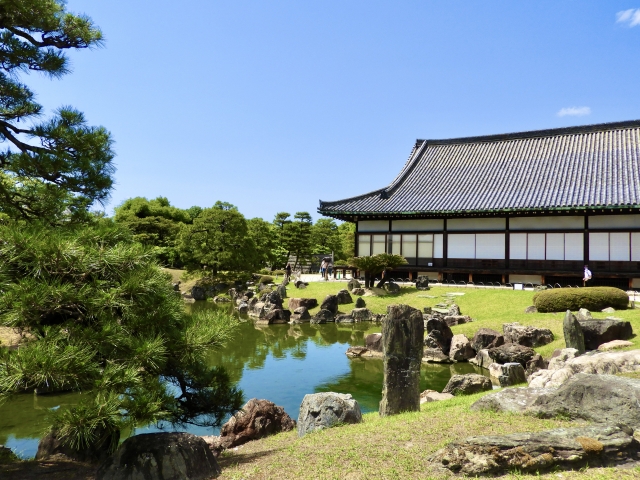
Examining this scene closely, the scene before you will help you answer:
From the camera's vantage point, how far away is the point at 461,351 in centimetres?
1541

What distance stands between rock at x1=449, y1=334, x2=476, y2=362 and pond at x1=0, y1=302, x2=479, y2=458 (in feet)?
1.35

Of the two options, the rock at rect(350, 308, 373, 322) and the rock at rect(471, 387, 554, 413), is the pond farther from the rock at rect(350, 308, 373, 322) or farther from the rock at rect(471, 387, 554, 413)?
the rock at rect(471, 387, 554, 413)

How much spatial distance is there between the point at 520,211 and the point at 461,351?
1313 cm

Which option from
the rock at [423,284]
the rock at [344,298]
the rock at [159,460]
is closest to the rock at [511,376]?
the rock at [159,460]

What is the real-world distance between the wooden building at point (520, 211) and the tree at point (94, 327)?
24191 mm

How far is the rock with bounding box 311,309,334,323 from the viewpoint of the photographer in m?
23.1

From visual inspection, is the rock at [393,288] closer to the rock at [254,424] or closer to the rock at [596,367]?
the rock at [596,367]

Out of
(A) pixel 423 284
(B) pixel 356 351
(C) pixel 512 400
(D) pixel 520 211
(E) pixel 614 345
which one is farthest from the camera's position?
(A) pixel 423 284

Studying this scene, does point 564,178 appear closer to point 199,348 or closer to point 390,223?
point 390,223

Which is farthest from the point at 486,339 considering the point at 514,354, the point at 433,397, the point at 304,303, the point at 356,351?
the point at 304,303

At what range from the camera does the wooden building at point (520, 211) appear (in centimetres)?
2444

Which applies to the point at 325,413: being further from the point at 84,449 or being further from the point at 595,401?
the point at 595,401

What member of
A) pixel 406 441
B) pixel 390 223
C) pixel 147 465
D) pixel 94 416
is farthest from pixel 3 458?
pixel 390 223

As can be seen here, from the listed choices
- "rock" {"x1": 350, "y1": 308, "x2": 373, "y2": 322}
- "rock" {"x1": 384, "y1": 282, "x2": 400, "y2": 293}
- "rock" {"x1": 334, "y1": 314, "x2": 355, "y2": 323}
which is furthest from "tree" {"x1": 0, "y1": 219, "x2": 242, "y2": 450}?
"rock" {"x1": 384, "y1": 282, "x2": 400, "y2": 293}
